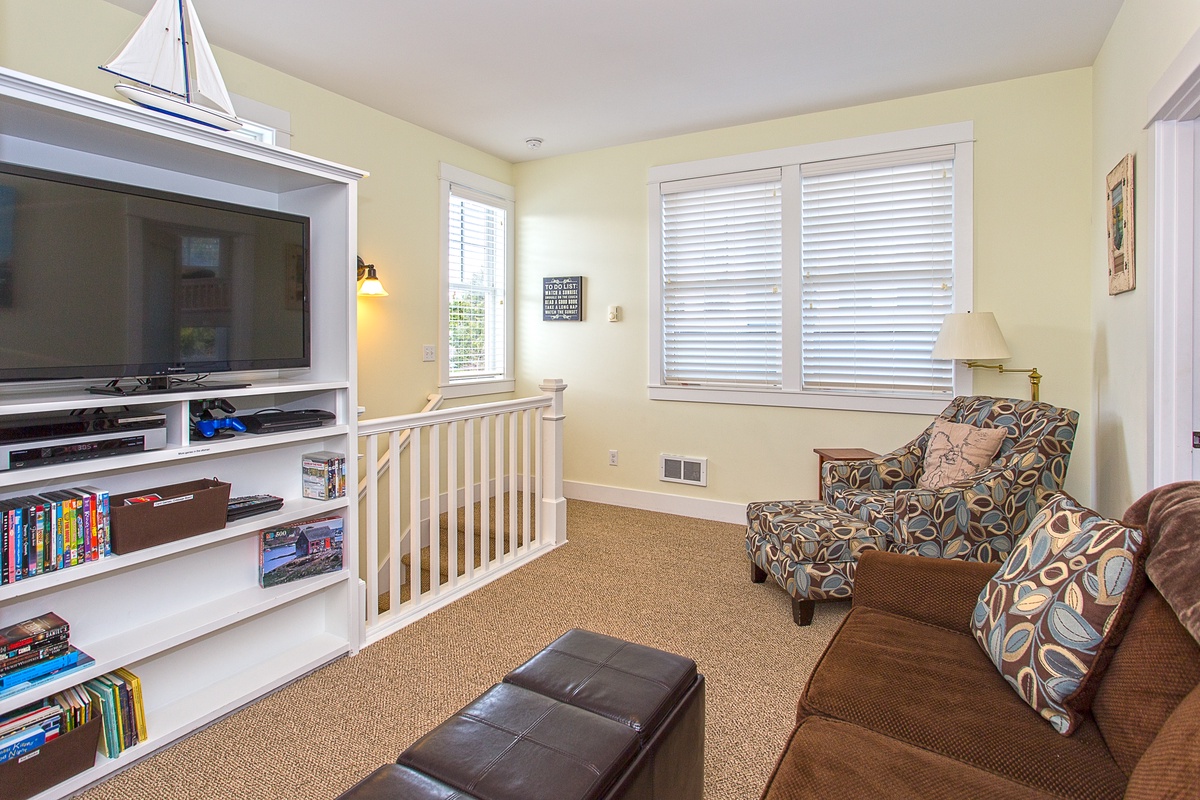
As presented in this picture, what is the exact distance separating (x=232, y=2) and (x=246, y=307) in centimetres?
140

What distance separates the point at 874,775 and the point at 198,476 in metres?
2.27

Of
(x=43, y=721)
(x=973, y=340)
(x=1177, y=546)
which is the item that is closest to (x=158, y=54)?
(x=43, y=721)

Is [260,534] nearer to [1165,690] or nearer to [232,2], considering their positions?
[232,2]

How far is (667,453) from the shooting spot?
4.62 metres

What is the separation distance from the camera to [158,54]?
1924 millimetres

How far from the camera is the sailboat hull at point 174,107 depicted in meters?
1.85

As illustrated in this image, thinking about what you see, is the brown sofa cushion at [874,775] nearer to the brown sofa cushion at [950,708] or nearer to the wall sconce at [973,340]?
the brown sofa cushion at [950,708]

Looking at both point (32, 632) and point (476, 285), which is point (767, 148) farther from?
point (32, 632)

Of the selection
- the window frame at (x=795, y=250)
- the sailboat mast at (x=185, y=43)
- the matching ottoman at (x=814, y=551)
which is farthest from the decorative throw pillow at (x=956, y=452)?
the sailboat mast at (x=185, y=43)

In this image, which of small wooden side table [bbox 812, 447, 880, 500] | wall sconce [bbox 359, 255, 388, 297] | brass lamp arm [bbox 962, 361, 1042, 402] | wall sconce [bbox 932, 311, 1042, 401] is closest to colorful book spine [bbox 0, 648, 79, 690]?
wall sconce [bbox 359, 255, 388, 297]

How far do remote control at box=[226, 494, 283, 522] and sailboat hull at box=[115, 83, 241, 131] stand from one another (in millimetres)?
1238

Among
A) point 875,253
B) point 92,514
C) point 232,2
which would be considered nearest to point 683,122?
point 875,253

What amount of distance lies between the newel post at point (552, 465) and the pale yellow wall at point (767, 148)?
3.62ft

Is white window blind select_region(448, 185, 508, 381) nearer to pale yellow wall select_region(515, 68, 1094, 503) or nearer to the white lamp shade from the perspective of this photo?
pale yellow wall select_region(515, 68, 1094, 503)
